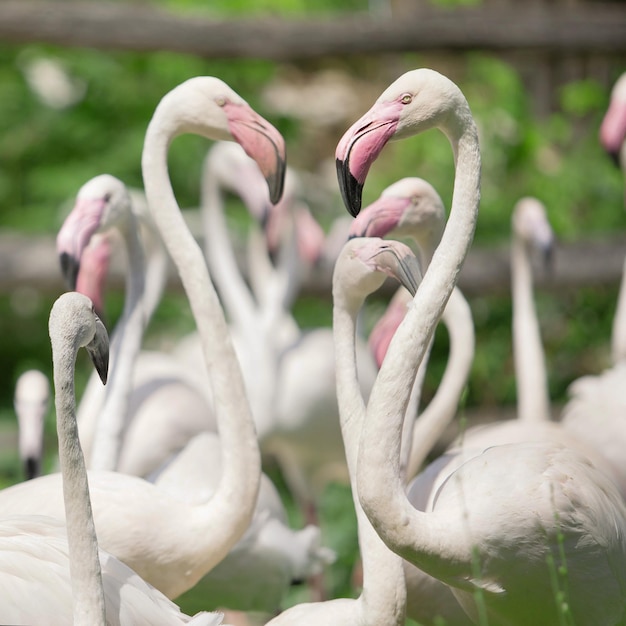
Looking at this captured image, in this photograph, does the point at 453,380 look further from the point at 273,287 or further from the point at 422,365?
the point at 273,287

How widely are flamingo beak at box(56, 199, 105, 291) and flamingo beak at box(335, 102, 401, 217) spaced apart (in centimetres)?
131

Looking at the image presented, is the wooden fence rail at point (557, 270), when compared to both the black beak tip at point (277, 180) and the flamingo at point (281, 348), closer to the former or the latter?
the flamingo at point (281, 348)

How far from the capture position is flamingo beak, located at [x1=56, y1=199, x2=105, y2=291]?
3.93 m

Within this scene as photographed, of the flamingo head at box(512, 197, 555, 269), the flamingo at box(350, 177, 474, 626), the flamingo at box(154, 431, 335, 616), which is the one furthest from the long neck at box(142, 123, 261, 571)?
the flamingo head at box(512, 197, 555, 269)

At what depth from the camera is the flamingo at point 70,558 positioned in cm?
262

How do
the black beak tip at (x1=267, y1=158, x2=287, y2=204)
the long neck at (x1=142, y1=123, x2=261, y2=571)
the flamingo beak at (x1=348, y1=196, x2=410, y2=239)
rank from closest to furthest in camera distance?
1. the long neck at (x1=142, y1=123, x2=261, y2=571)
2. the black beak tip at (x1=267, y1=158, x2=287, y2=204)
3. the flamingo beak at (x1=348, y1=196, x2=410, y2=239)

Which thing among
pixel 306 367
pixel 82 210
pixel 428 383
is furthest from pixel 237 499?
pixel 428 383

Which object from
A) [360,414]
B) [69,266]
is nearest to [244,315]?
[69,266]

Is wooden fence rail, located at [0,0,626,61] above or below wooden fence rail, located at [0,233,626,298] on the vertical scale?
above

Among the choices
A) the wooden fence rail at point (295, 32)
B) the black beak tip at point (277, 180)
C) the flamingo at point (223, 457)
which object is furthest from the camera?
the wooden fence rail at point (295, 32)

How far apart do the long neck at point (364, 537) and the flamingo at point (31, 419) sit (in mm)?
1606

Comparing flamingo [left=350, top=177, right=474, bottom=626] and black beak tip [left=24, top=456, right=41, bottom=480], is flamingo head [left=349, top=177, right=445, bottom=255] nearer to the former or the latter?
flamingo [left=350, top=177, right=474, bottom=626]

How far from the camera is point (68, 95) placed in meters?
11.0

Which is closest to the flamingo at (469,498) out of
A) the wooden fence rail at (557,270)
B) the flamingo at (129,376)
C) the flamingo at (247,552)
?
the flamingo at (247,552)
